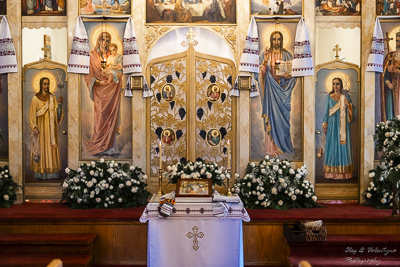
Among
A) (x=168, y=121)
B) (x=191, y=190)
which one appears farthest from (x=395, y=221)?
(x=168, y=121)

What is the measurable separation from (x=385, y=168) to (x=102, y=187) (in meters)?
5.12

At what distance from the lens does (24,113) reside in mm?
8414

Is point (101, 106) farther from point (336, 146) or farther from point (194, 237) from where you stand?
point (336, 146)

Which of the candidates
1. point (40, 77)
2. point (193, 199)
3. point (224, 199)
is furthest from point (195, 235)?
point (40, 77)

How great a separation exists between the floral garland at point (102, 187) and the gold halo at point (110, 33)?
2.20m

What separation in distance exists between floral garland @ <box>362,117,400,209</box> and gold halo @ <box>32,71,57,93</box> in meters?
5.96

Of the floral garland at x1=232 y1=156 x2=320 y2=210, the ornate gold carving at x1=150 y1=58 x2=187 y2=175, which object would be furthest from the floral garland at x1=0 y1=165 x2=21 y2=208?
the floral garland at x1=232 y1=156 x2=320 y2=210

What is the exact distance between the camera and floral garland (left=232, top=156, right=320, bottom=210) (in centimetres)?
773

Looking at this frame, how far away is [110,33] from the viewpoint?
837 cm

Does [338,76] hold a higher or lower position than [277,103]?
higher

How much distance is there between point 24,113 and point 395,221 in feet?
22.5

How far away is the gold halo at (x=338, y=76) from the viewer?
843cm

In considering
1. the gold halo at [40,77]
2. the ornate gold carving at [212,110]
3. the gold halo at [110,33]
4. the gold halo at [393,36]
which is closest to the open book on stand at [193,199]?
the ornate gold carving at [212,110]

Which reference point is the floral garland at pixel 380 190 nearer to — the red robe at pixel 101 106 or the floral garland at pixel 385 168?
the floral garland at pixel 385 168
